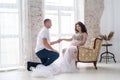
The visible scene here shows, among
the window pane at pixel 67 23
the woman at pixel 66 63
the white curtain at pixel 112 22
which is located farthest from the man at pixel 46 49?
the white curtain at pixel 112 22

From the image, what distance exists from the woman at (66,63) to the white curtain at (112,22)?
1.70 meters

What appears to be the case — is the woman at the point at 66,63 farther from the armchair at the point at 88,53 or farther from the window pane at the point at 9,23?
the window pane at the point at 9,23

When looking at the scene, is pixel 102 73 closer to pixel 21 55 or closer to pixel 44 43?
pixel 44 43

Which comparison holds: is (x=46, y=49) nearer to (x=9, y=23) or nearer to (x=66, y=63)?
(x=66, y=63)

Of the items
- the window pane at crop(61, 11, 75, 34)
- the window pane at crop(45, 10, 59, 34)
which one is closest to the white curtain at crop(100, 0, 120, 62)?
the window pane at crop(61, 11, 75, 34)

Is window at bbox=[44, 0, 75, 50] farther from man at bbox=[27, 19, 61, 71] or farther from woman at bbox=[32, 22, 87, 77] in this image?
man at bbox=[27, 19, 61, 71]

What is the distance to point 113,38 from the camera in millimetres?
8523

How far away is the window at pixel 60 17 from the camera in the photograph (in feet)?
25.5

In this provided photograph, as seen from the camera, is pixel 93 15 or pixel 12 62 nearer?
pixel 12 62

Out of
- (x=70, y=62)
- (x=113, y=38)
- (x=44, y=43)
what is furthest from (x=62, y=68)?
(x=113, y=38)

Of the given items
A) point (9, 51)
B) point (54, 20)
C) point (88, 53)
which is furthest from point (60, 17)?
point (9, 51)

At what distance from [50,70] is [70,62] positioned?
717 mm

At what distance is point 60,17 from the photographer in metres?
8.02

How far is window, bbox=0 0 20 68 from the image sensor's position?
6844 millimetres
